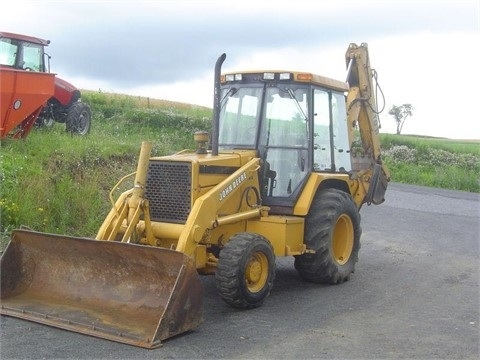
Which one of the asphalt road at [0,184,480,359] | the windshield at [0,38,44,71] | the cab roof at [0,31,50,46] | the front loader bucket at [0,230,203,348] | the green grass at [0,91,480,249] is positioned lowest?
the asphalt road at [0,184,480,359]

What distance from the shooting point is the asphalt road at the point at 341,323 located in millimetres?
5863

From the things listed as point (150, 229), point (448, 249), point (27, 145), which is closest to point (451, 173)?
point (448, 249)

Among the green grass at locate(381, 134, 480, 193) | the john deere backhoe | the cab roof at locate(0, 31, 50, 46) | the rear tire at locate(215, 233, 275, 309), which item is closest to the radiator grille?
the john deere backhoe

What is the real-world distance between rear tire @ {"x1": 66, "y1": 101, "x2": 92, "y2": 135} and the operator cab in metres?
7.34

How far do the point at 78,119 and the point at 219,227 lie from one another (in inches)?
344

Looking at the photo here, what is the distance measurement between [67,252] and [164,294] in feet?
3.91

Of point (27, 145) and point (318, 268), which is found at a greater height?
point (27, 145)

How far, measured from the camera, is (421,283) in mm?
8789

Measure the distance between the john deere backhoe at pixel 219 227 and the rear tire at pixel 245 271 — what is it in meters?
A: 0.01

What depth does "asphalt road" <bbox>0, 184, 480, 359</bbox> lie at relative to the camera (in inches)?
231

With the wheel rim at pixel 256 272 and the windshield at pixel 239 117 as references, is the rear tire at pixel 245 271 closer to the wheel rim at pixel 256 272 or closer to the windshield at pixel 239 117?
the wheel rim at pixel 256 272

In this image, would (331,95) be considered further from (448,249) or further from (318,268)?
(448,249)

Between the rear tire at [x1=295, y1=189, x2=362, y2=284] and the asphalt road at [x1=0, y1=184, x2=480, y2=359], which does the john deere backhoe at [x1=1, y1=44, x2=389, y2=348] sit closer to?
the rear tire at [x1=295, y1=189, x2=362, y2=284]

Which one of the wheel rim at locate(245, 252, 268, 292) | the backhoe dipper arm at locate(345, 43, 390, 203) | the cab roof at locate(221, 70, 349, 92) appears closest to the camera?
the wheel rim at locate(245, 252, 268, 292)
